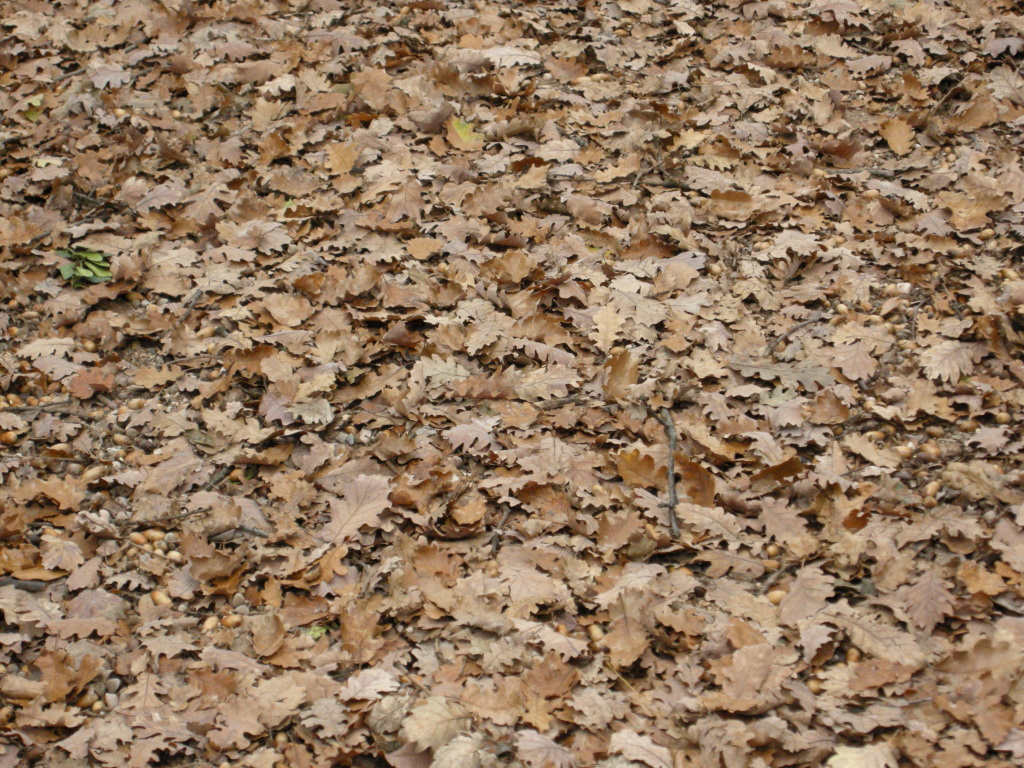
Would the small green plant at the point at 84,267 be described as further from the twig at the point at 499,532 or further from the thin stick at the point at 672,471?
the thin stick at the point at 672,471

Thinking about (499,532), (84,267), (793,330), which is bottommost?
(499,532)

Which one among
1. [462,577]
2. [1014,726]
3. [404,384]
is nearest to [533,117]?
[404,384]

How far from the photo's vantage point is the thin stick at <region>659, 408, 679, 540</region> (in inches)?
131

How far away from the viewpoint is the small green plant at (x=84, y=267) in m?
4.64

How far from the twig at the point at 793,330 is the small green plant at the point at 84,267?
3.79 meters

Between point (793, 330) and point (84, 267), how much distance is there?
406 centimetres

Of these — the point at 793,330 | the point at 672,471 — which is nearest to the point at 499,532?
the point at 672,471

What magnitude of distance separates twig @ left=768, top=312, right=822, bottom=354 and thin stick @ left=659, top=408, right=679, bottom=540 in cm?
71

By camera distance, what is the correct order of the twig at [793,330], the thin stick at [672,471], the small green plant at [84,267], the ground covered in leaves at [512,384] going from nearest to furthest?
the ground covered in leaves at [512,384] < the thin stick at [672,471] < the twig at [793,330] < the small green plant at [84,267]

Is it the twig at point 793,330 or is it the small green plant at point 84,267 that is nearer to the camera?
the twig at point 793,330

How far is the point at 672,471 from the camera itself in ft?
11.5

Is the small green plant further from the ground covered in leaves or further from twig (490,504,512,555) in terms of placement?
twig (490,504,512,555)

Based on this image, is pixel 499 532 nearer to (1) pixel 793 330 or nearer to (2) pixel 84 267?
(1) pixel 793 330

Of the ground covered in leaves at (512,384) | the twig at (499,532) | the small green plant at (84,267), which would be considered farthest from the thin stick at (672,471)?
the small green plant at (84,267)
